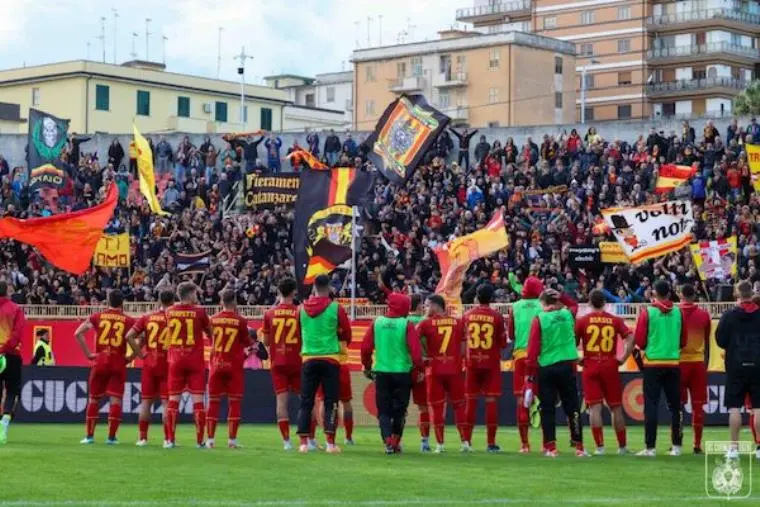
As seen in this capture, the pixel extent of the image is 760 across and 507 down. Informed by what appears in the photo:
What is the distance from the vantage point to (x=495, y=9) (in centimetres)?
13388

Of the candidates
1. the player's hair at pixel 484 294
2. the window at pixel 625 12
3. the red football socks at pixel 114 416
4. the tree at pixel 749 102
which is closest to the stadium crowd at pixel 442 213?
the player's hair at pixel 484 294

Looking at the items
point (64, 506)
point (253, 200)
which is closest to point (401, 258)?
point (253, 200)

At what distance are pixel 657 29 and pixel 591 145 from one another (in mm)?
78854

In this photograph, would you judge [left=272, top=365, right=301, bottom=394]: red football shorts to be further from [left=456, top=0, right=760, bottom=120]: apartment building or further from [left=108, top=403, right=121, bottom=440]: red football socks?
[left=456, top=0, right=760, bottom=120]: apartment building

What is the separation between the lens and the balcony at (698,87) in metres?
123

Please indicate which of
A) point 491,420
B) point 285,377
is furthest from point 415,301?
point 285,377

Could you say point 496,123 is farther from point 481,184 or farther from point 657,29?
point 481,184

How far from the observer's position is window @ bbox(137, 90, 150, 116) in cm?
10156

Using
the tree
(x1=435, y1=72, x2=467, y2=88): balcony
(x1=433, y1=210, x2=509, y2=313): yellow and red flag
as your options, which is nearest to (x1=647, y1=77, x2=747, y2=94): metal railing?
(x1=435, y1=72, x2=467, y2=88): balcony

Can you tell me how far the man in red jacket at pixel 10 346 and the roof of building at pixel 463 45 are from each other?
88.0m

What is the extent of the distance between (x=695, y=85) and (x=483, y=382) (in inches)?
4080

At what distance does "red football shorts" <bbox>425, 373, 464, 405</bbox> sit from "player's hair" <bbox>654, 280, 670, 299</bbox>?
9.89 feet

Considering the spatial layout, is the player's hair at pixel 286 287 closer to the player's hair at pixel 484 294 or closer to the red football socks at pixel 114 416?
the player's hair at pixel 484 294

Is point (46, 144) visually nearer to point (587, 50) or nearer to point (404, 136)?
point (404, 136)
